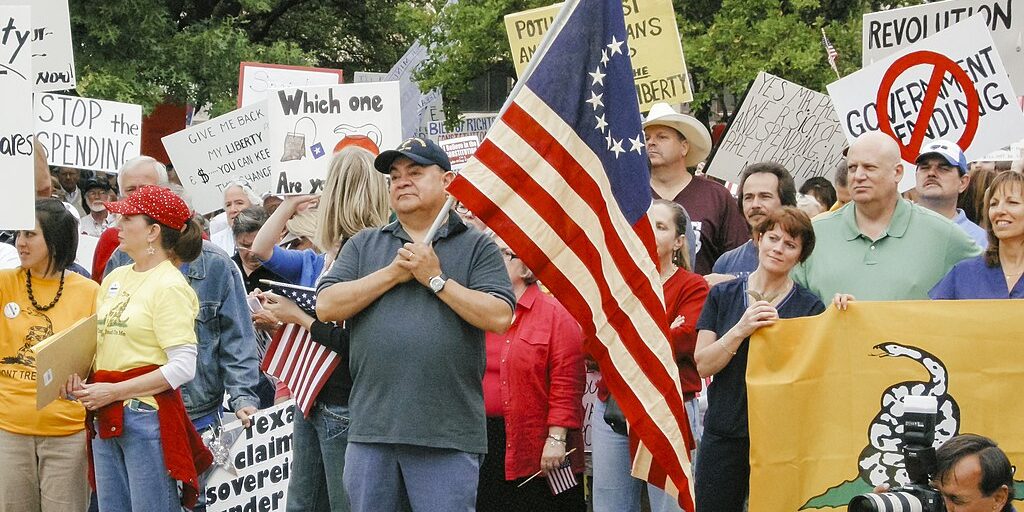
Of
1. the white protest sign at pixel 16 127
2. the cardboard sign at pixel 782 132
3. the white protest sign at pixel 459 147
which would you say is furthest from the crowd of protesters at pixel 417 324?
the white protest sign at pixel 459 147

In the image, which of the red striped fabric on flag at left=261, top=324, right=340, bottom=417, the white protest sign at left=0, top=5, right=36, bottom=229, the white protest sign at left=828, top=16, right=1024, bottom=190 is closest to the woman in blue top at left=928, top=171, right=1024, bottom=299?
the white protest sign at left=828, top=16, right=1024, bottom=190

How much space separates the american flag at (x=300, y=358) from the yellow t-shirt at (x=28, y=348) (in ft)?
3.53

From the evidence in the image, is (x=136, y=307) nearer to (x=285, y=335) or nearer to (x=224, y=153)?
(x=285, y=335)

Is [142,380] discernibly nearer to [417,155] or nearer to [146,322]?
[146,322]

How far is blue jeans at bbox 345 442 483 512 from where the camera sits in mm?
5711

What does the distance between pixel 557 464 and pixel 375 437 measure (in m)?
1.86

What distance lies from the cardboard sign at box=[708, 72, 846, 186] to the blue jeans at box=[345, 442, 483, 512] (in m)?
5.55

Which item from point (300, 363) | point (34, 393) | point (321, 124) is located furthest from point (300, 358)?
point (321, 124)

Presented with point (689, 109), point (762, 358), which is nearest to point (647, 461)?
point (762, 358)

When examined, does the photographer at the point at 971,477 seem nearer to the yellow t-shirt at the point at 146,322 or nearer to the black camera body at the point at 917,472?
the black camera body at the point at 917,472

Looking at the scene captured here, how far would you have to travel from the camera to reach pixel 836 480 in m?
6.25

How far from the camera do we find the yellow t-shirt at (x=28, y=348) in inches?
278

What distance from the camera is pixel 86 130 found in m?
12.3

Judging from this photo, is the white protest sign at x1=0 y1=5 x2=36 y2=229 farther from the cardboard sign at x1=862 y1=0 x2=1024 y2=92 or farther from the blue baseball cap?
the cardboard sign at x1=862 y1=0 x2=1024 y2=92
